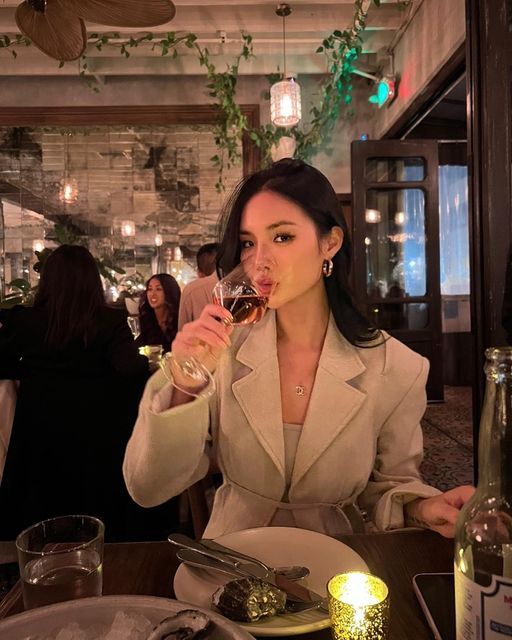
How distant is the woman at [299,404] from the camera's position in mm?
1164

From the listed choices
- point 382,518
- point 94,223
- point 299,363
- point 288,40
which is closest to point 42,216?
point 94,223

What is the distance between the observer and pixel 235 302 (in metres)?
1.01

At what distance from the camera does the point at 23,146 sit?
225 inches

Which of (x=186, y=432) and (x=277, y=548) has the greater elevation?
(x=186, y=432)

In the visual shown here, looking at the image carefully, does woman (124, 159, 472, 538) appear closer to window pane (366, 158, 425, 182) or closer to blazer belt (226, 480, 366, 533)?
blazer belt (226, 480, 366, 533)

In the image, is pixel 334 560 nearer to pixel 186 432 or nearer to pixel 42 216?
pixel 186 432

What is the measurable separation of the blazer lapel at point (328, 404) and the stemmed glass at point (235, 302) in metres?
0.25

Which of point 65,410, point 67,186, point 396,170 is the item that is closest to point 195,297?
point 65,410

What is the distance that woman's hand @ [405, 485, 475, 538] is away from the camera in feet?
2.91

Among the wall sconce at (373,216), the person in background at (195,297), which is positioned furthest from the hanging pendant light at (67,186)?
the wall sconce at (373,216)

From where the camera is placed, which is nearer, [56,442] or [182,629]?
[182,629]

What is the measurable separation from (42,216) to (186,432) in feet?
17.8

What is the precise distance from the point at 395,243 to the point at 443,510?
4577 mm

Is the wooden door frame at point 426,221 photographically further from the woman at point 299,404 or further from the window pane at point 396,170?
the woman at point 299,404
